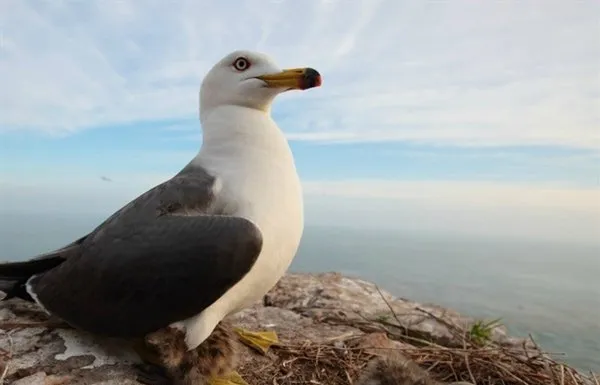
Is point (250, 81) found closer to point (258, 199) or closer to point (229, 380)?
point (258, 199)

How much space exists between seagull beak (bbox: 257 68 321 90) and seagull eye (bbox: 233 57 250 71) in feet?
0.38

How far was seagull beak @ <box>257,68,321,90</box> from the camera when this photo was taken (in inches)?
133

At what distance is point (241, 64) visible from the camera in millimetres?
3531

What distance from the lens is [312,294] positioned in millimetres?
4875

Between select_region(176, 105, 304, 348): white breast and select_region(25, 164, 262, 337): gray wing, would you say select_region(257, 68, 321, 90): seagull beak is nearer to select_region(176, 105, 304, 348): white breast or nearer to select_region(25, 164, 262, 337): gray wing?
select_region(176, 105, 304, 348): white breast

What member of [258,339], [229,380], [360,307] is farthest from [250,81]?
[360,307]

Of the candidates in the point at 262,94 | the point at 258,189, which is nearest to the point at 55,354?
the point at 258,189

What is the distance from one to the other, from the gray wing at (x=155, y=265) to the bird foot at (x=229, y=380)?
484 mm

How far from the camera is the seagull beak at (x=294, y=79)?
339 centimetres

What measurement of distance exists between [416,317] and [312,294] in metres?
0.89

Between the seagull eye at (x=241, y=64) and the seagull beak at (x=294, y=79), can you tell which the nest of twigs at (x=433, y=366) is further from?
the seagull eye at (x=241, y=64)

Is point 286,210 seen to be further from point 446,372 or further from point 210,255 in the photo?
point 446,372

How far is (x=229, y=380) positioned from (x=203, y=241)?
88cm

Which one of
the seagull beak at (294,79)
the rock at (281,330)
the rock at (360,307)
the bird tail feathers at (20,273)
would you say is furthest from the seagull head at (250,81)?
the rock at (360,307)
